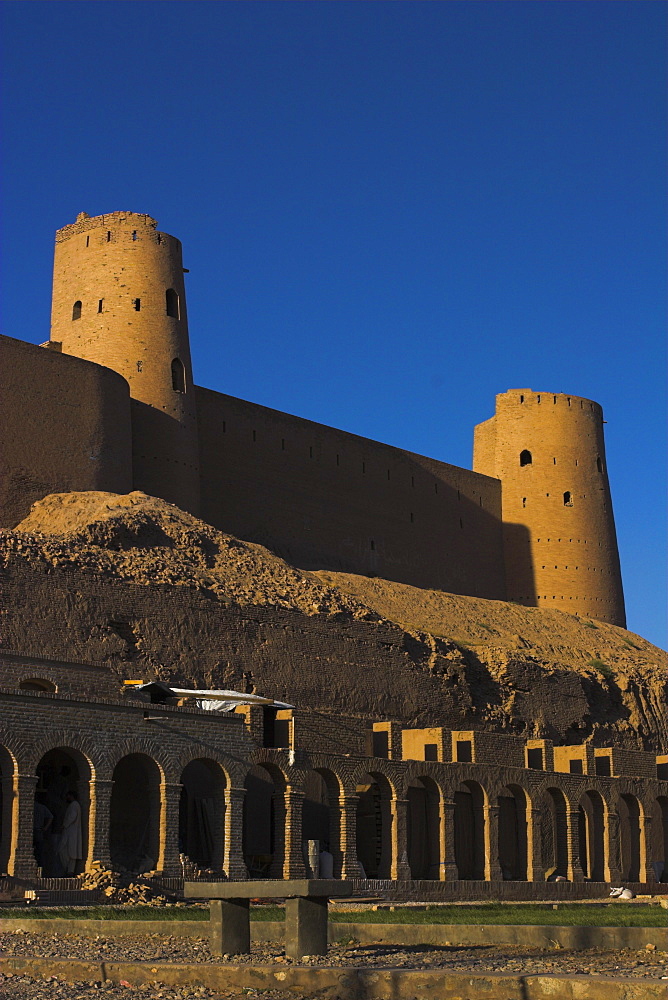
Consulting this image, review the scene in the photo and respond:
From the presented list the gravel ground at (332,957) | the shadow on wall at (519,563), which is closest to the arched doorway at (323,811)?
the gravel ground at (332,957)

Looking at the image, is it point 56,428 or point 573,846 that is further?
point 56,428

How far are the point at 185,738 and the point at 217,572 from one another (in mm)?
8502

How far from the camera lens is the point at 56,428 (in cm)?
3155

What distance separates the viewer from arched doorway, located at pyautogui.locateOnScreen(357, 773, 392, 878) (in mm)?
25672

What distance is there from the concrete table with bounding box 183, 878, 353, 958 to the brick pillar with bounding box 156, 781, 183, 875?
29.5 feet

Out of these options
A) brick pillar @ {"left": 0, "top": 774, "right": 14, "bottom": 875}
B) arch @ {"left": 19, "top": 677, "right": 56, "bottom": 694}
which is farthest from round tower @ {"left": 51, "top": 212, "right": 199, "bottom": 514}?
brick pillar @ {"left": 0, "top": 774, "right": 14, "bottom": 875}

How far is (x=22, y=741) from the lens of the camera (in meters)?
19.4

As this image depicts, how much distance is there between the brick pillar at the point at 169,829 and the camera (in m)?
20.8

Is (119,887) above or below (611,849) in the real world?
below

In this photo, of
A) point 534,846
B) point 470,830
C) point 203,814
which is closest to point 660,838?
point 534,846

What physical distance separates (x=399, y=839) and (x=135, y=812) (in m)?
5.16

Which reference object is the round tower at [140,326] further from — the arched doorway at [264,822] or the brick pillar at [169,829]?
the brick pillar at [169,829]

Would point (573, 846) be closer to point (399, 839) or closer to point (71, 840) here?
point (399, 839)

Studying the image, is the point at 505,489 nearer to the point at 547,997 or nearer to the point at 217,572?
the point at 217,572
